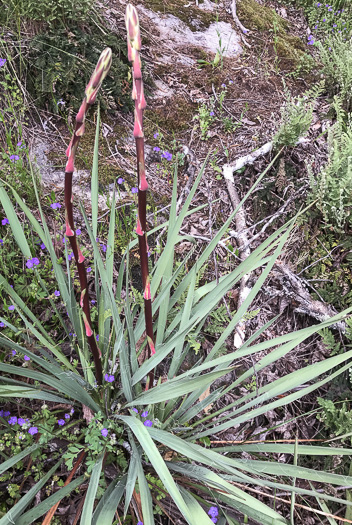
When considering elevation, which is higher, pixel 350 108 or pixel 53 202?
pixel 350 108

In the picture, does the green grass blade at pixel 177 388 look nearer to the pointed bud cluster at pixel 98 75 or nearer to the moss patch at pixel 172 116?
the pointed bud cluster at pixel 98 75

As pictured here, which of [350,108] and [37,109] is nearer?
[37,109]

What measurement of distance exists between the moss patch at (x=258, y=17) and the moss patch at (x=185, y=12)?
1.25ft

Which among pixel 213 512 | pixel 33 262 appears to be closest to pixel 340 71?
pixel 33 262

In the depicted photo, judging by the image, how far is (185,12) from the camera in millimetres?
3709

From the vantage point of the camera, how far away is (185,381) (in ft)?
3.62

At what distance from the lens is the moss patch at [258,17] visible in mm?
3936

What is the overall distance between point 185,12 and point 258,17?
797mm

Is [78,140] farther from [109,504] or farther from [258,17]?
[258,17]

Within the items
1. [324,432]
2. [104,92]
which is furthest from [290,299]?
[104,92]

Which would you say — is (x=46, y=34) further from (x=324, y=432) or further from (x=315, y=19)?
(x=315, y=19)

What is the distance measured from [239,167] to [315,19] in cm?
282

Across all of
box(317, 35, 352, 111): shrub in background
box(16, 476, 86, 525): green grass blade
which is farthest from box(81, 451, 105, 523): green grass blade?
box(317, 35, 352, 111): shrub in background

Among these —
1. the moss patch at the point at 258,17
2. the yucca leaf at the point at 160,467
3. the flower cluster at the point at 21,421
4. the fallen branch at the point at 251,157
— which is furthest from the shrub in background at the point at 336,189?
the moss patch at the point at 258,17
